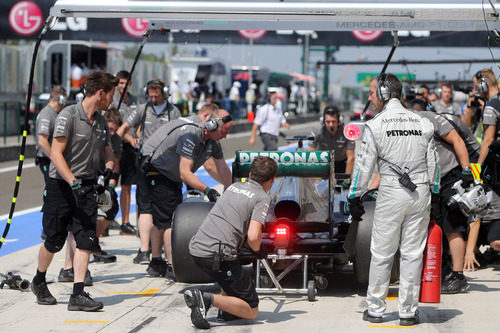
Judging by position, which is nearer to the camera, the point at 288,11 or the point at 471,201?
the point at 471,201

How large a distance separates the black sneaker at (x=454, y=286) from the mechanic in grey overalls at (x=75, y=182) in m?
Answer: 3.12

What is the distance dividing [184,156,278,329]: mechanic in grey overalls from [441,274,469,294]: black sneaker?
2.16 metres

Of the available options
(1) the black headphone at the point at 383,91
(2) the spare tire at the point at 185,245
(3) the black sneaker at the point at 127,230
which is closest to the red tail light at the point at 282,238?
(2) the spare tire at the point at 185,245

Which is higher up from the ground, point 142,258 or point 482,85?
point 482,85

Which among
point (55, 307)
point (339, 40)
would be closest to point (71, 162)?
point (55, 307)

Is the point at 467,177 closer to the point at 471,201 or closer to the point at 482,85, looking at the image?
the point at 471,201

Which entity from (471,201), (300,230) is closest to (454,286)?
(471,201)

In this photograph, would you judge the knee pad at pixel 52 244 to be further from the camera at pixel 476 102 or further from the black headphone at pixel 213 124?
the camera at pixel 476 102

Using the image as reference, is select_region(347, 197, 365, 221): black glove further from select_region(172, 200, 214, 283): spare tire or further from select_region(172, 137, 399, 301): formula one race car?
select_region(172, 200, 214, 283): spare tire

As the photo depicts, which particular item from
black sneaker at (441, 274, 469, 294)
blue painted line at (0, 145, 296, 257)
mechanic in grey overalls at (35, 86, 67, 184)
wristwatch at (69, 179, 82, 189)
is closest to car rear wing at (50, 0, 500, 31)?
mechanic in grey overalls at (35, 86, 67, 184)

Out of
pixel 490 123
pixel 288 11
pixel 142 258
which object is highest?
pixel 288 11

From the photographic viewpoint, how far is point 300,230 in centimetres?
850

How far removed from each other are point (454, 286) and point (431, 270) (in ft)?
4.29

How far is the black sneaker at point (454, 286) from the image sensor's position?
854 centimetres
